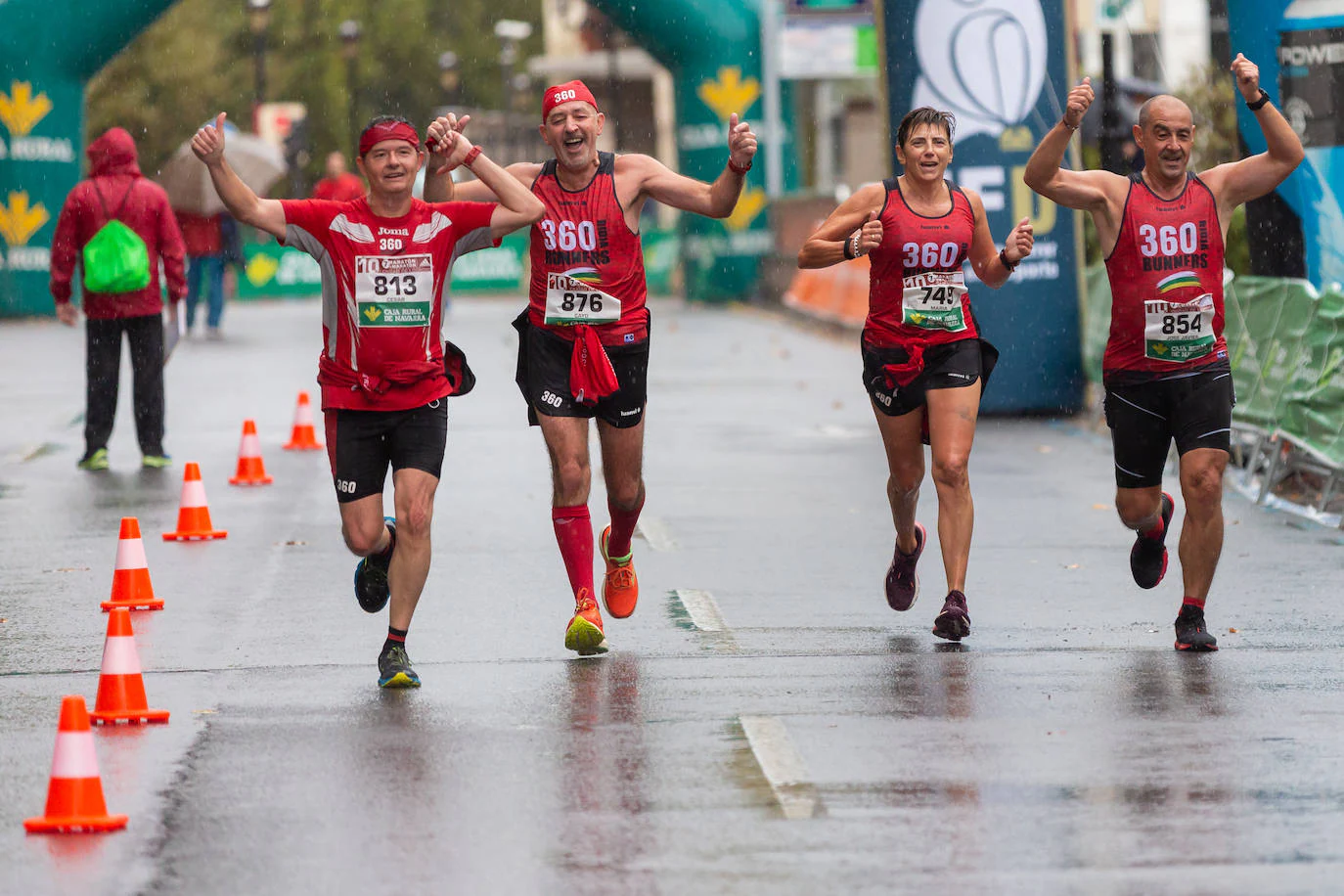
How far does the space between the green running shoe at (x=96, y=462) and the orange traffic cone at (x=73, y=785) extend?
30.9 feet

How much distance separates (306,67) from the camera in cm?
7975

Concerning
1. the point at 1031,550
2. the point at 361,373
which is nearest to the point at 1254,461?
the point at 1031,550

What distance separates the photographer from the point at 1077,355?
1783 cm

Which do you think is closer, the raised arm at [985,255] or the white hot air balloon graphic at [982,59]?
the raised arm at [985,255]

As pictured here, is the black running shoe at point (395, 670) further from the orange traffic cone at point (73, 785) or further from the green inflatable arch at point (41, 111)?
the green inflatable arch at point (41, 111)

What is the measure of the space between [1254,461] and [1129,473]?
4855 mm

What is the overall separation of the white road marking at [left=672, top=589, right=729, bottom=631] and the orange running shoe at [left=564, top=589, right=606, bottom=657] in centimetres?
74

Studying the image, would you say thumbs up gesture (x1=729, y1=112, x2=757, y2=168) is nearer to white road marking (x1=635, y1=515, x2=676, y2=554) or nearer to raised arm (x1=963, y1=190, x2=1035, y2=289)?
raised arm (x1=963, y1=190, x2=1035, y2=289)

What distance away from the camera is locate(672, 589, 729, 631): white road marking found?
891cm

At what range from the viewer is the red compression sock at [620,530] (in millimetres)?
8617

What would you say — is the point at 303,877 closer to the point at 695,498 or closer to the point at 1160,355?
the point at 1160,355

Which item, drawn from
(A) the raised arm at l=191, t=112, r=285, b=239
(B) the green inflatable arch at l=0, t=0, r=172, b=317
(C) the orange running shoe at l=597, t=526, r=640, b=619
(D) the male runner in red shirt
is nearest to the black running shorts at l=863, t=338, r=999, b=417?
(D) the male runner in red shirt

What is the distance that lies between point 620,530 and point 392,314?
4.49 ft

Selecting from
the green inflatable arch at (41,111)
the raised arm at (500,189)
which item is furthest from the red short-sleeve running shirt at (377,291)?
the green inflatable arch at (41,111)
